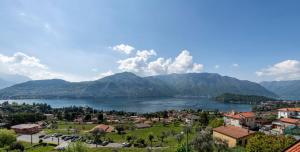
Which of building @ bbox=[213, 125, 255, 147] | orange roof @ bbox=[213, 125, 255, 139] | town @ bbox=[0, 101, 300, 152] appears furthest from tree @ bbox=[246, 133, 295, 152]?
orange roof @ bbox=[213, 125, 255, 139]

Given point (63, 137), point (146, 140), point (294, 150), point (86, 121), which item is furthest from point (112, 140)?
point (294, 150)

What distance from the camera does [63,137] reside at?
244 feet

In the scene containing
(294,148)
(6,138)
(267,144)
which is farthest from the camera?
(6,138)

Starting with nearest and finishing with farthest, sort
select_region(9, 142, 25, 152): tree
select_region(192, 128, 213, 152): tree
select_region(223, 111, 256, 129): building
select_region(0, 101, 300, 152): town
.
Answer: select_region(192, 128, 213, 152): tree, select_region(0, 101, 300, 152): town, select_region(9, 142, 25, 152): tree, select_region(223, 111, 256, 129): building

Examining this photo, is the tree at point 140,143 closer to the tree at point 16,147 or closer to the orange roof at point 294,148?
the tree at point 16,147

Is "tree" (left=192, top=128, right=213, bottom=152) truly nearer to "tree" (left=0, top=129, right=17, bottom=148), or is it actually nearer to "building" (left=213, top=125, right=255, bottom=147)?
"building" (left=213, top=125, right=255, bottom=147)

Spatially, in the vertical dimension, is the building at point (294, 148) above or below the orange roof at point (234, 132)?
above

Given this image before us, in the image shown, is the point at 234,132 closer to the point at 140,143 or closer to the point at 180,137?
the point at 180,137

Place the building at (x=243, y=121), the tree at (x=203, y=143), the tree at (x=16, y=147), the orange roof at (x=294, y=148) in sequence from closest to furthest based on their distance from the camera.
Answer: the orange roof at (x=294, y=148) → the tree at (x=203, y=143) → the tree at (x=16, y=147) → the building at (x=243, y=121)

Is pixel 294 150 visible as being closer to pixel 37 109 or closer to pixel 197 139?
pixel 197 139

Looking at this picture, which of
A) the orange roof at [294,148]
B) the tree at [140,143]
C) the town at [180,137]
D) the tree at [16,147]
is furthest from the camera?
the tree at [140,143]

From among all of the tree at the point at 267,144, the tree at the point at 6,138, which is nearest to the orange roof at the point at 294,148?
the tree at the point at 267,144

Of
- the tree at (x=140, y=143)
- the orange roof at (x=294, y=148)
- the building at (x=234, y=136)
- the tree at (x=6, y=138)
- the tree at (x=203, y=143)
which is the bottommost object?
the tree at (x=140, y=143)

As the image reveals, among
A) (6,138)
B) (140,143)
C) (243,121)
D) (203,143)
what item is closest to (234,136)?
(203,143)
